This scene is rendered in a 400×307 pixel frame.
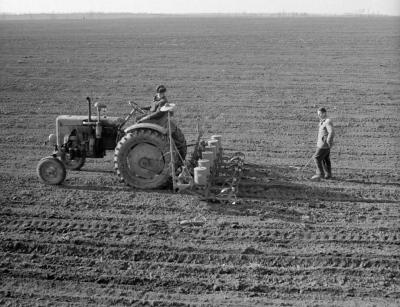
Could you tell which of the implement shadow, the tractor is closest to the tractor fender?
the tractor

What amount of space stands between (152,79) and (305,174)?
1304cm

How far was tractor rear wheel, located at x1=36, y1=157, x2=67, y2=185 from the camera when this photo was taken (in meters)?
9.91

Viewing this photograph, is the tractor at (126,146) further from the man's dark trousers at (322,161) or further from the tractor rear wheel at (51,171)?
the man's dark trousers at (322,161)

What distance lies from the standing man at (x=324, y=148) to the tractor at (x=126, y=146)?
2452 mm

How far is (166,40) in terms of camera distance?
137ft

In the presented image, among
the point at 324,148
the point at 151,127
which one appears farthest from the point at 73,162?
the point at 324,148

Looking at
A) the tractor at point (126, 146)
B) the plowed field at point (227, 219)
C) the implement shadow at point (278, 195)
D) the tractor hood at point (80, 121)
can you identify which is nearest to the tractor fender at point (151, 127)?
the tractor at point (126, 146)

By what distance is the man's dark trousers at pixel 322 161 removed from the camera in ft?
33.8

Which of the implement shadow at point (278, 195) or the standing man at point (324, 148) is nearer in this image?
the implement shadow at point (278, 195)

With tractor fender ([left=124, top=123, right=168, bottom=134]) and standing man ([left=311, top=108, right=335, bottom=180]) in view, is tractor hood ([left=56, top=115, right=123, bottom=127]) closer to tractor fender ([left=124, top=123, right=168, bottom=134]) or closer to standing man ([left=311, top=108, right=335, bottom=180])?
tractor fender ([left=124, top=123, right=168, bottom=134])

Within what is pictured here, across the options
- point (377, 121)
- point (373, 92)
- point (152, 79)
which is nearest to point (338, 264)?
point (377, 121)

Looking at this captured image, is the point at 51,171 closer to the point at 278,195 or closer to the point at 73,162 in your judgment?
the point at 73,162

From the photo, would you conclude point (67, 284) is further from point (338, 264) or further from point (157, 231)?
point (338, 264)

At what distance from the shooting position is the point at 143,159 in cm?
959
